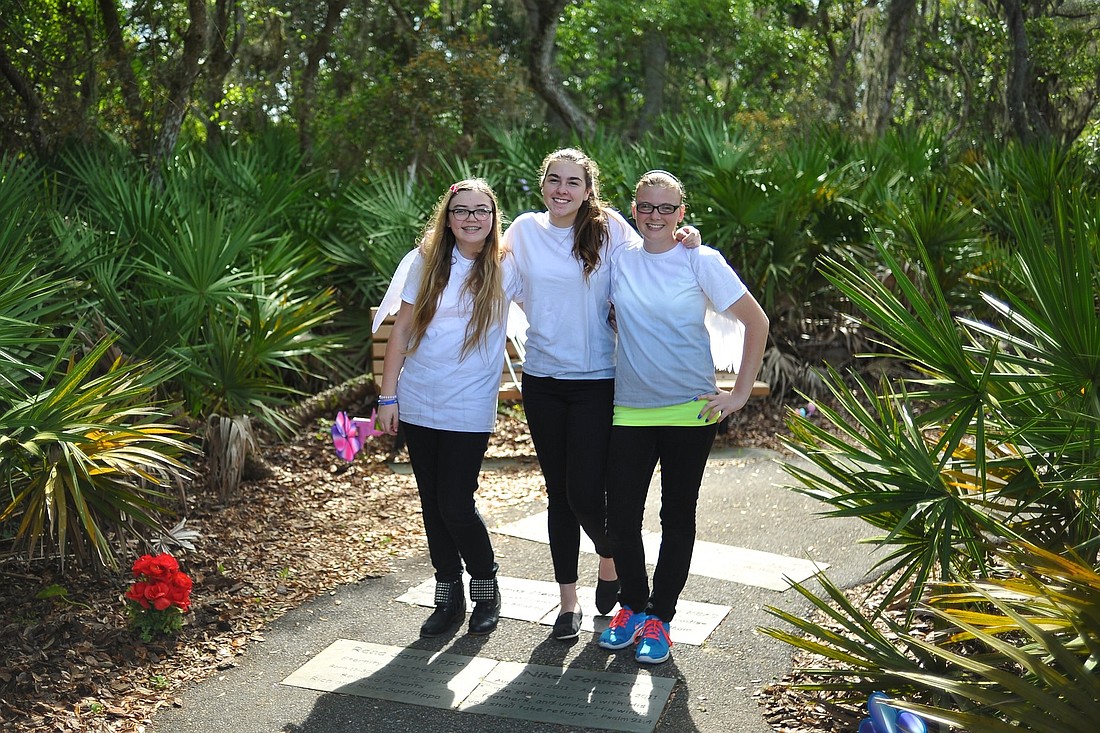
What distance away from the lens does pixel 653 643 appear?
4070mm

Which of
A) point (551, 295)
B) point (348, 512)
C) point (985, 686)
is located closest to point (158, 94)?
point (348, 512)

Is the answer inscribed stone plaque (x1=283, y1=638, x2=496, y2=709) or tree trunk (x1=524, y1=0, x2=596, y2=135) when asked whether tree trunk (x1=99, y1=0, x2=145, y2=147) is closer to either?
tree trunk (x1=524, y1=0, x2=596, y2=135)

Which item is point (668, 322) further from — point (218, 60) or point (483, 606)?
point (218, 60)

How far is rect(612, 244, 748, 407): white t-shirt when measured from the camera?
12.5ft

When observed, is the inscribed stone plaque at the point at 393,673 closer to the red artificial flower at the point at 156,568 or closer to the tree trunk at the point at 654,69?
the red artificial flower at the point at 156,568

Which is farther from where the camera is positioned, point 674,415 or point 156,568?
point 156,568

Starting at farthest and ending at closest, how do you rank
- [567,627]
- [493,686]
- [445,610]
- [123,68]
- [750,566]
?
[123,68] < [750,566] < [445,610] < [567,627] < [493,686]

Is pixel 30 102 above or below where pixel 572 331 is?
above

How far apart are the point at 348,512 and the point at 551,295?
2.77m

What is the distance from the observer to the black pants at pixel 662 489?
388 centimetres

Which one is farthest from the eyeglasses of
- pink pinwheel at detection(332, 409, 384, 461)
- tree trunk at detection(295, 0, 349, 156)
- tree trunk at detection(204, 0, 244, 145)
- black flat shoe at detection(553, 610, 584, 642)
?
tree trunk at detection(295, 0, 349, 156)

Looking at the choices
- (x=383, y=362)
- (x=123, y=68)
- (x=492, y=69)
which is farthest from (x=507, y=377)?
(x=492, y=69)

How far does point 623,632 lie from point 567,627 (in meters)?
0.24

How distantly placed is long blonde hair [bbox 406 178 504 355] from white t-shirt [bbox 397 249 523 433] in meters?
0.03
